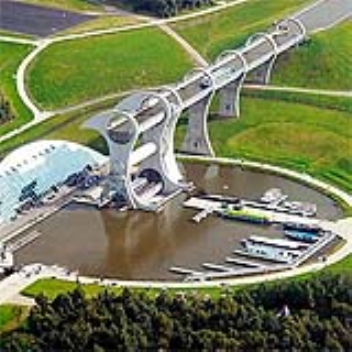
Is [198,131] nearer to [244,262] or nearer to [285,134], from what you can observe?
[285,134]

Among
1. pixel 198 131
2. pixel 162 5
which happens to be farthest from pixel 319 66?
pixel 162 5

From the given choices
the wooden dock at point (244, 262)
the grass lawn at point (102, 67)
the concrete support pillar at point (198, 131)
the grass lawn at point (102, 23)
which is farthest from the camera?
the grass lawn at point (102, 23)

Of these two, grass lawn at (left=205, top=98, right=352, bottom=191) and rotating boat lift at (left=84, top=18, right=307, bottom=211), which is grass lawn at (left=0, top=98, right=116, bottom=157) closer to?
rotating boat lift at (left=84, top=18, right=307, bottom=211)

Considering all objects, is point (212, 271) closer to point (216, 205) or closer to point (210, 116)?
point (216, 205)

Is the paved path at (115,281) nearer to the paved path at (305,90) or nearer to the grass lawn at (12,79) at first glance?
Answer: the grass lawn at (12,79)

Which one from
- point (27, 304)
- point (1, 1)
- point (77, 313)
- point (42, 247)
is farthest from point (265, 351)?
point (1, 1)

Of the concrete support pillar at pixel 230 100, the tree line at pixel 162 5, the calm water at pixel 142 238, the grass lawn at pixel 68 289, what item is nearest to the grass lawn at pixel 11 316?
the grass lawn at pixel 68 289
